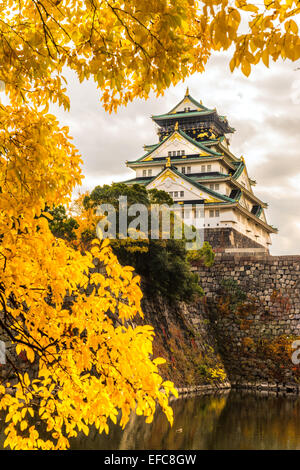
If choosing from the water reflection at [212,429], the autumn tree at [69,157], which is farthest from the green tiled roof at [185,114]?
the autumn tree at [69,157]

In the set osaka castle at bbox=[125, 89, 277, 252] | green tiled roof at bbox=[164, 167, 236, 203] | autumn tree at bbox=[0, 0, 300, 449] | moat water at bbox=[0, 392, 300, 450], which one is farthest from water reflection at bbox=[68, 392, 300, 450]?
green tiled roof at bbox=[164, 167, 236, 203]

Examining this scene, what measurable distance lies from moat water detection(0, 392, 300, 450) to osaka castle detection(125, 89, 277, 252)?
11500 mm

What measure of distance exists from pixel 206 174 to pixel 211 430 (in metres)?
19.6

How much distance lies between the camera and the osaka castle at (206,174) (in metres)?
27.1

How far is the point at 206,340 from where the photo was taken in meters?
18.8

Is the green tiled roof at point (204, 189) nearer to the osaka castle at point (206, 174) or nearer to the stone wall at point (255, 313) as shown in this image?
the osaka castle at point (206, 174)

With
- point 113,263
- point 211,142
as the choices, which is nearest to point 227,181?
point 211,142

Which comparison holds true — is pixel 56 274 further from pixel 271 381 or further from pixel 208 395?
pixel 271 381

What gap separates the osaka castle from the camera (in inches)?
1067

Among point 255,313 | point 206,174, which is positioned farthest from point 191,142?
point 255,313

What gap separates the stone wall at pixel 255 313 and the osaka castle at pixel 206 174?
394 cm

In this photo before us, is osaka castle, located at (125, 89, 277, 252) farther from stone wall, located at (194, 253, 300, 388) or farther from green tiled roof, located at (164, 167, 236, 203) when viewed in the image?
stone wall, located at (194, 253, 300, 388)

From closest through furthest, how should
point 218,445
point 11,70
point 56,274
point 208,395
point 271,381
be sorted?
point 11,70 < point 56,274 < point 218,445 < point 208,395 < point 271,381

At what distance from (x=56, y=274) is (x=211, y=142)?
27751 millimetres
